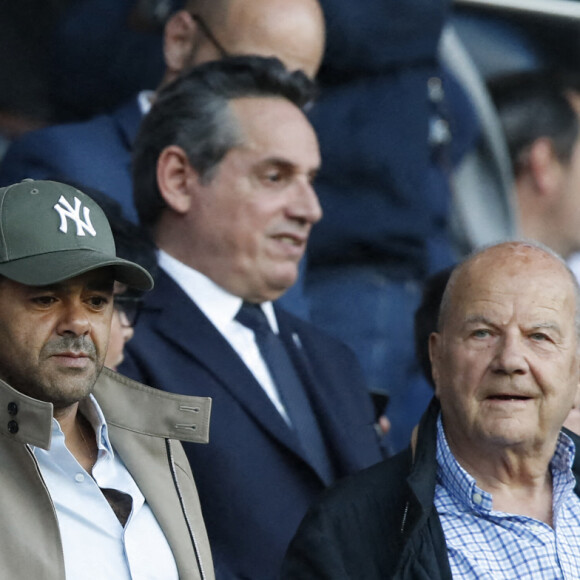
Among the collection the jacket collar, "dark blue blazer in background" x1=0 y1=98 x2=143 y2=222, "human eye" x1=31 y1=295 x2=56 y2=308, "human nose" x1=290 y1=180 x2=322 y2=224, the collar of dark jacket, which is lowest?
the collar of dark jacket

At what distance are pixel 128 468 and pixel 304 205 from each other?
1238 millimetres

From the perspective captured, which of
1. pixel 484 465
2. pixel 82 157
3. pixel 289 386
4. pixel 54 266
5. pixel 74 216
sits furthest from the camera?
pixel 82 157

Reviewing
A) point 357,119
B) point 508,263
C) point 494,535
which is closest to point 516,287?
point 508,263

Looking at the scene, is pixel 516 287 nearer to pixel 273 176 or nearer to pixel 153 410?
pixel 153 410

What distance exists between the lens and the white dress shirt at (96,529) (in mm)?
2637

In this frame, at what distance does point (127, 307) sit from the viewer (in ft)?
11.1

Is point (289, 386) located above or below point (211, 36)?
below

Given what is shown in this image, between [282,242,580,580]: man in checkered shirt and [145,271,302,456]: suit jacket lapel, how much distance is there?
44 cm

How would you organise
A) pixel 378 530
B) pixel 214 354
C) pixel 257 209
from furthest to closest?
pixel 257 209, pixel 214 354, pixel 378 530

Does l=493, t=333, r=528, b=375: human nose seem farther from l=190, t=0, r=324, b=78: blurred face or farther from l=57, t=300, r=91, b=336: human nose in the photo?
l=190, t=0, r=324, b=78: blurred face

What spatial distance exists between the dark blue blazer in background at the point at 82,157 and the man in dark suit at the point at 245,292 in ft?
0.74

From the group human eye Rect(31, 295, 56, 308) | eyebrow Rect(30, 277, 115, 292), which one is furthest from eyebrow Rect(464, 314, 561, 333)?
human eye Rect(31, 295, 56, 308)

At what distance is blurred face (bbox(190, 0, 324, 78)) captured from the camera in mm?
4395

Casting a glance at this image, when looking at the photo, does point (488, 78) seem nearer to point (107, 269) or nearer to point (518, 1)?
point (518, 1)
